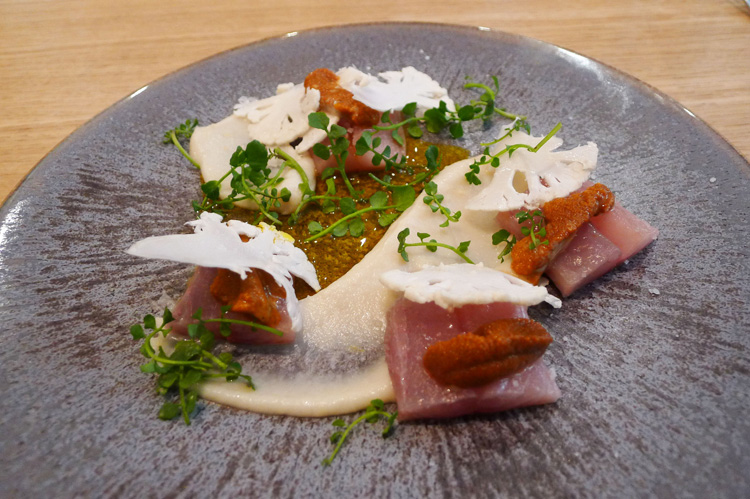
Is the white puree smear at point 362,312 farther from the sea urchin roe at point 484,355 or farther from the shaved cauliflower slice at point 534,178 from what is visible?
the sea urchin roe at point 484,355

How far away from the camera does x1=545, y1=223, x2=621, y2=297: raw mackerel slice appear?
62.4 inches

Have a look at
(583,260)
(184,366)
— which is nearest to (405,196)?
(583,260)

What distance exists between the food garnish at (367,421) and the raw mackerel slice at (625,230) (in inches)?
38.5

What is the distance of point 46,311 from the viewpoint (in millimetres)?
1496

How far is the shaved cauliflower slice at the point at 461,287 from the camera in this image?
1306mm

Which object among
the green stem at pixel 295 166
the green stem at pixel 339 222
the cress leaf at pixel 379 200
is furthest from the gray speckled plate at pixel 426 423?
the cress leaf at pixel 379 200

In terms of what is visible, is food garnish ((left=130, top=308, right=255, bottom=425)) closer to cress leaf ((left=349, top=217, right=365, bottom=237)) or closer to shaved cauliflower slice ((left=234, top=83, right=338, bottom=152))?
cress leaf ((left=349, top=217, right=365, bottom=237))

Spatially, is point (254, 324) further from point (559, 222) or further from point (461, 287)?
point (559, 222)

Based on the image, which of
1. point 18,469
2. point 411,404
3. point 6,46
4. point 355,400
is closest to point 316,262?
point 355,400

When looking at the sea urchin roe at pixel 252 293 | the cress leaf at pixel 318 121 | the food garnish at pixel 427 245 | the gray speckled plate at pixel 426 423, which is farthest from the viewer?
the cress leaf at pixel 318 121

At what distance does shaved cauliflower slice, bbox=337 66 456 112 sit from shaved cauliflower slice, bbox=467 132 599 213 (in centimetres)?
55

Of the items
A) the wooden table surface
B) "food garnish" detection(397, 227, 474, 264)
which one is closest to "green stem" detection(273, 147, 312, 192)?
"food garnish" detection(397, 227, 474, 264)

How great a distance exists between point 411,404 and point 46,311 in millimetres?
1189

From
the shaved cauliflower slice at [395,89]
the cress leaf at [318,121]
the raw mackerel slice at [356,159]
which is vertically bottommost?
the raw mackerel slice at [356,159]
